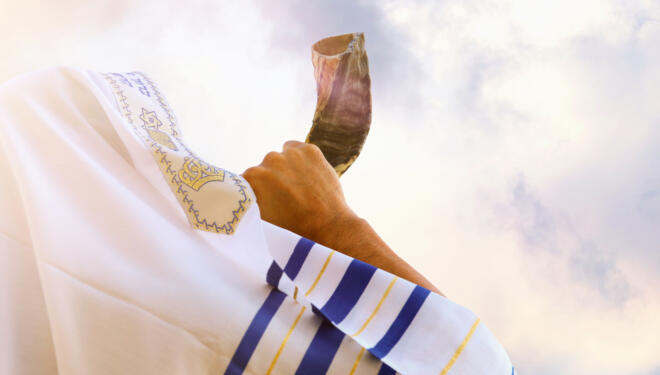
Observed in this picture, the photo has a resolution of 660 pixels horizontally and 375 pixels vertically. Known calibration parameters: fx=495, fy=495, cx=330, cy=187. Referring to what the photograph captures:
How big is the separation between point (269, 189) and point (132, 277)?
0.36 meters

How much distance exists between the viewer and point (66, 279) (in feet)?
1.66

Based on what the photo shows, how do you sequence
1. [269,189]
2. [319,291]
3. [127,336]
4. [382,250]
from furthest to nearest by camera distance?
[269,189] → [382,250] → [319,291] → [127,336]

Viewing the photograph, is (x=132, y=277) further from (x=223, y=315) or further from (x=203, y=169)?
(x=203, y=169)

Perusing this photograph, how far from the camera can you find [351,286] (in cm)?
61

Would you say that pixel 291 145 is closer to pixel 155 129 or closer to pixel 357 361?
pixel 155 129

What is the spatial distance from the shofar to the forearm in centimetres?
48

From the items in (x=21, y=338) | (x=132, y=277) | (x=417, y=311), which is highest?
(x=417, y=311)

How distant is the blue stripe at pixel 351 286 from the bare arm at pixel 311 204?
0.10 metres

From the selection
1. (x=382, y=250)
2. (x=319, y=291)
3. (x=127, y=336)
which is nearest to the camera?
(x=127, y=336)

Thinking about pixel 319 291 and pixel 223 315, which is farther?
pixel 319 291

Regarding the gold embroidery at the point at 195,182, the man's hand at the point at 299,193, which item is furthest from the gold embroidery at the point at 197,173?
the man's hand at the point at 299,193

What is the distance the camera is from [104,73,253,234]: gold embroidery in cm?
64

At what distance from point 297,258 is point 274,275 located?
0.07 m

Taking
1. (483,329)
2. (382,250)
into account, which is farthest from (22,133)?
(483,329)
